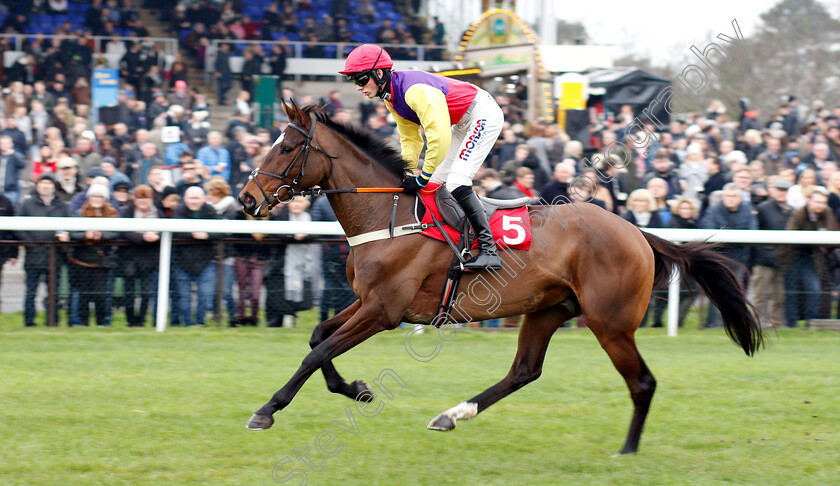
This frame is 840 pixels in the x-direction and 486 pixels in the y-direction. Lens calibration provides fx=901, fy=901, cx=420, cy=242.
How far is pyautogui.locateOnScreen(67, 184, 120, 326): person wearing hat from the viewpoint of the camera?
7.24 meters

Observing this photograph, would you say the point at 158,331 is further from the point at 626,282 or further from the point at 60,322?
the point at 626,282

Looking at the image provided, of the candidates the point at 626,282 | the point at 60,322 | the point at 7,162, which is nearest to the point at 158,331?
the point at 60,322

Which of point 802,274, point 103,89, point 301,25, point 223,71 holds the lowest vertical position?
point 802,274

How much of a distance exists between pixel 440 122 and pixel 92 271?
4.07 meters

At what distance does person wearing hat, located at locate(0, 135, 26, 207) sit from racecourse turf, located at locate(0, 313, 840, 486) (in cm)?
259

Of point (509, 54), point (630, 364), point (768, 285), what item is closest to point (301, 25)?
point (509, 54)

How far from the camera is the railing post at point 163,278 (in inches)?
287

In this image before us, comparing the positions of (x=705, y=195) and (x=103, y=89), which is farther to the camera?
(x=103, y=89)

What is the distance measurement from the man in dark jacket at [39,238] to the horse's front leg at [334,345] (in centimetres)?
372

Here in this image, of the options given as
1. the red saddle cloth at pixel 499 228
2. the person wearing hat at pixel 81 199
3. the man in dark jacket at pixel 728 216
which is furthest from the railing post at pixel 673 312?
the person wearing hat at pixel 81 199

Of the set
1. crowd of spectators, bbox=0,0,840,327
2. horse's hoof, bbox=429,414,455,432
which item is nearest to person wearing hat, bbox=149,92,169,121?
crowd of spectators, bbox=0,0,840,327

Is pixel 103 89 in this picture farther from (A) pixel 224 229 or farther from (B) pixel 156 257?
A: (A) pixel 224 229

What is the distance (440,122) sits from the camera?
434 cm

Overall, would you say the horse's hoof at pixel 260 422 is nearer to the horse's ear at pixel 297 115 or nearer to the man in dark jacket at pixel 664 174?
the horse's ear at pixel 297 115
